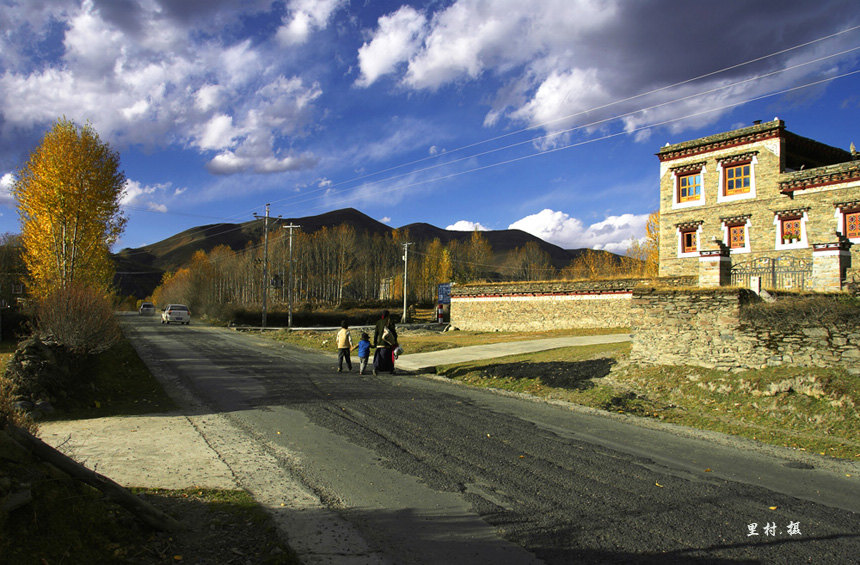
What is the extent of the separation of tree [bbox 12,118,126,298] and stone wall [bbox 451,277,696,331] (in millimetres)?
22726

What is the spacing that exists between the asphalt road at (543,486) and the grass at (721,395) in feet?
3.88

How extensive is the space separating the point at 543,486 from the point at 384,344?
10.6m

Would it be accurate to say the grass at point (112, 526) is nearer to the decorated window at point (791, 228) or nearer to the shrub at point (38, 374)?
the shrub at point (38, 374)

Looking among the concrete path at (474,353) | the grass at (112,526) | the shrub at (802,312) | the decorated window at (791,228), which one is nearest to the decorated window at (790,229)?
the decorated window at (791,228)

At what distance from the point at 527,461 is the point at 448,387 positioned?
725 centimetres

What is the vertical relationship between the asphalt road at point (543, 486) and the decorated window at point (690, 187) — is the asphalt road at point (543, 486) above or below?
below

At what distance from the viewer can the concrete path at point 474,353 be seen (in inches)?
715

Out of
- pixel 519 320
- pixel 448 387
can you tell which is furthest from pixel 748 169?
pixel 448 387


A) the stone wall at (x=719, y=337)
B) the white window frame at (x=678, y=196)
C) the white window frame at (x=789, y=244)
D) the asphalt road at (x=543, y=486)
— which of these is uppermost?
the white window frame at (x=678, y=196)

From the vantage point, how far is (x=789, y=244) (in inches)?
1097

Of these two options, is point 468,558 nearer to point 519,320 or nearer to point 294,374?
point 294,374

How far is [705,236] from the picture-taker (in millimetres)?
31688

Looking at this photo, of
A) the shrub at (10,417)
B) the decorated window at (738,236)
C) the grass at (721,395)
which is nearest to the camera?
the shrub at (10,417)

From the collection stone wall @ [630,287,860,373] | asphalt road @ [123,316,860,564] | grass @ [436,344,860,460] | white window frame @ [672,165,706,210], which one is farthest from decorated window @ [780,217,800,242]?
asphalt road @ [123,316,860,564]
